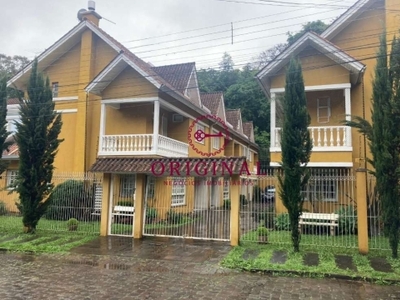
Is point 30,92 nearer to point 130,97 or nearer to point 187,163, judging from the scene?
point 130,97

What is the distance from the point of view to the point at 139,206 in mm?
11703

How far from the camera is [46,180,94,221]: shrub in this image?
12.6 meters

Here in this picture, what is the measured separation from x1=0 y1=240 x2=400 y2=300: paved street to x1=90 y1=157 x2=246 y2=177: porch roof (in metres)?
2.93

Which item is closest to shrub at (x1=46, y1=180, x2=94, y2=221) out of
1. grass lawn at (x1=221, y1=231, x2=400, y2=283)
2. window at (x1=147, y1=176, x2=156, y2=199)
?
window at (x1=147, y1=176, x2=156, y2=199)

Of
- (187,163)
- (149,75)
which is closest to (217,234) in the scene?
(187,163)

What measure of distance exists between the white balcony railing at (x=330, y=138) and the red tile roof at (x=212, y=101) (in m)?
11.4

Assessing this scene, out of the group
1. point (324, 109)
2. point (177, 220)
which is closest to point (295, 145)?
point (177, 220)

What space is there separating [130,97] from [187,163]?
20.2ft

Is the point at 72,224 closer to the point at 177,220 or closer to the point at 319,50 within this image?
the point at 177,220

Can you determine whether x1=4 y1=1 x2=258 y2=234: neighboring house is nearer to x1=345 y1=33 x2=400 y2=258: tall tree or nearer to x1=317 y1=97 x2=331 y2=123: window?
x1=317 y1=97 x2=331 y2=123: window

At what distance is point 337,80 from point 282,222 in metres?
6.18

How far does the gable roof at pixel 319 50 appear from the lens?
502 inches

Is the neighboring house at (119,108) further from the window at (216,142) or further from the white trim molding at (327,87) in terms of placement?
the white trim molding at (327,87)

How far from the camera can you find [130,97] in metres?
15.9
